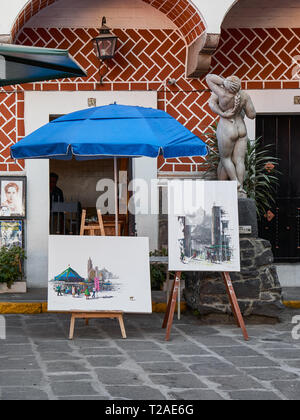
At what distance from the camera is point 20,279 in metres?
10.6

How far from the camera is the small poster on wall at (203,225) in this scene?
7.65 m

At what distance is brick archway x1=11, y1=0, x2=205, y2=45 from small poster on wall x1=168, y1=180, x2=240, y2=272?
3.75m

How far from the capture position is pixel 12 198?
11.0 meters

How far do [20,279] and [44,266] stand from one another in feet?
1.69

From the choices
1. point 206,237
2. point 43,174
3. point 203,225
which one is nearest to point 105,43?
point 43,174

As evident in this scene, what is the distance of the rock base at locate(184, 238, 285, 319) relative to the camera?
8461 mm

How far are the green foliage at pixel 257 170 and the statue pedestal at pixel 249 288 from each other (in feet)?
6.78

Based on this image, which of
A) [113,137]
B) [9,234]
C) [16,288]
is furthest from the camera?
[9,234]

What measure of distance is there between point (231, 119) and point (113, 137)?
2.08 meters

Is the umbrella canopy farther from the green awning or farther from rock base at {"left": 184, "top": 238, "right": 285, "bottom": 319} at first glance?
rock base at {"left": 184, "top": 238, "right": 285, "bottom": 319}

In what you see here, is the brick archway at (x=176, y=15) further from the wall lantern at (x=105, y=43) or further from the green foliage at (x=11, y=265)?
the green foliage at (x=11, y=265)

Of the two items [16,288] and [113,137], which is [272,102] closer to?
[113,137]

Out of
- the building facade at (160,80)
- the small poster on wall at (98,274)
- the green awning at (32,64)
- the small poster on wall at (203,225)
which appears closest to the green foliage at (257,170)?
the building facade at (160,80)

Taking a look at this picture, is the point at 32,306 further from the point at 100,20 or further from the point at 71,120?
the point at 100,20
